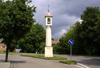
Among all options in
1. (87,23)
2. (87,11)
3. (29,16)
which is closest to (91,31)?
(87,23)

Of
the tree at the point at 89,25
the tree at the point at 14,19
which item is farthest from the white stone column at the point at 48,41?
the tree at the point at 89,25

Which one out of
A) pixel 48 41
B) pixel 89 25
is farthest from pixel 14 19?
pixel 89 25

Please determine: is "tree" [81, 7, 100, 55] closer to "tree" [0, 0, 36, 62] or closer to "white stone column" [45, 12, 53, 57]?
"white stone column" [45, 12, 53, 57]

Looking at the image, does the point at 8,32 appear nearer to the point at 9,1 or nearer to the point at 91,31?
the point at 9,1

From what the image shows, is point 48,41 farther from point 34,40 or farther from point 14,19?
point 34,40

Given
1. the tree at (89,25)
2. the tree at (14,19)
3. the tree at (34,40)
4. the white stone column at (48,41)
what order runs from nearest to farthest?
the tree at (14,19), the white stone column at (48,41), the tree at (89,25), the tree at (34,40)

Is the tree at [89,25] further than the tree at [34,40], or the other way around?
the tree at [34,40]

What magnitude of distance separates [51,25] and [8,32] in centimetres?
1222

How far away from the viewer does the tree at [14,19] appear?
603 inches

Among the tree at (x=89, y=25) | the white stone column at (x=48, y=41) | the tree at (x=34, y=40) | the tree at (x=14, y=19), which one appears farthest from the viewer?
the tree at (x=34, y=40)

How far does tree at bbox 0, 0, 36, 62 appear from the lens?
1531 centimetres

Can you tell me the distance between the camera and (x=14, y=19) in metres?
15.6

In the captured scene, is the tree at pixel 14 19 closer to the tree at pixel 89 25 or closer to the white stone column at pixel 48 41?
the white stone column at pixel 48 41

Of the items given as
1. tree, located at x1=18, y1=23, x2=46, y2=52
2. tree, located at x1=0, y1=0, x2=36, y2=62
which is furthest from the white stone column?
tree, located at x1=18, y1=23, x2=46, y2=52
